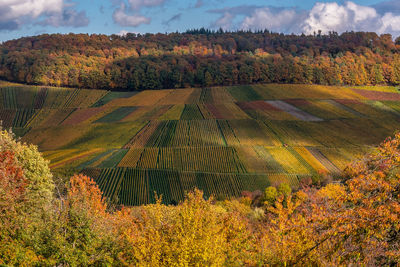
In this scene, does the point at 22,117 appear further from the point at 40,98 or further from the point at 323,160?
the point at 323,160

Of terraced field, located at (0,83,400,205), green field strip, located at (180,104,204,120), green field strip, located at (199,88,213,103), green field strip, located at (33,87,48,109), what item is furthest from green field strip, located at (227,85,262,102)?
green field strip, located at (33,87,48,109)

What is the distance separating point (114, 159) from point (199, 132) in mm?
18806

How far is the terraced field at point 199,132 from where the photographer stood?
5206 centimetres

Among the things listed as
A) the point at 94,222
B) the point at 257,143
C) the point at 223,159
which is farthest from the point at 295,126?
the point at 94,222

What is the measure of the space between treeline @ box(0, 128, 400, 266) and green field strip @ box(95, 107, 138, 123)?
2218 inches

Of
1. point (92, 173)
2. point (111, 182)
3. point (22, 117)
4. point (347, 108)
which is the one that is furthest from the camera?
point (347, 108)

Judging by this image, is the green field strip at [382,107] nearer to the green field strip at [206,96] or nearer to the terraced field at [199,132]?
the terraced field at [199,132]

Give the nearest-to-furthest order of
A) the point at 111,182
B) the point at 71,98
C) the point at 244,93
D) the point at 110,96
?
the point at 111,182 < the point at 71,98 < the point at 244,93 < the point at 110,96

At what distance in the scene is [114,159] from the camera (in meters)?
58.1

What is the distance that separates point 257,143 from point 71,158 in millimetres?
32352

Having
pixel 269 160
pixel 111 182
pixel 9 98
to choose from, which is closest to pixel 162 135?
pixel 111 182

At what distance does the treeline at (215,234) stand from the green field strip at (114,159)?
99.4 feet

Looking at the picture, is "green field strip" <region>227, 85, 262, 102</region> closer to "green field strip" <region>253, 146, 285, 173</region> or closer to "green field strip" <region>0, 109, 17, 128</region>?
"green field strip" <region>253, 146, 285, 173</region>

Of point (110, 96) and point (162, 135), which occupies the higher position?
point (110, 96)
